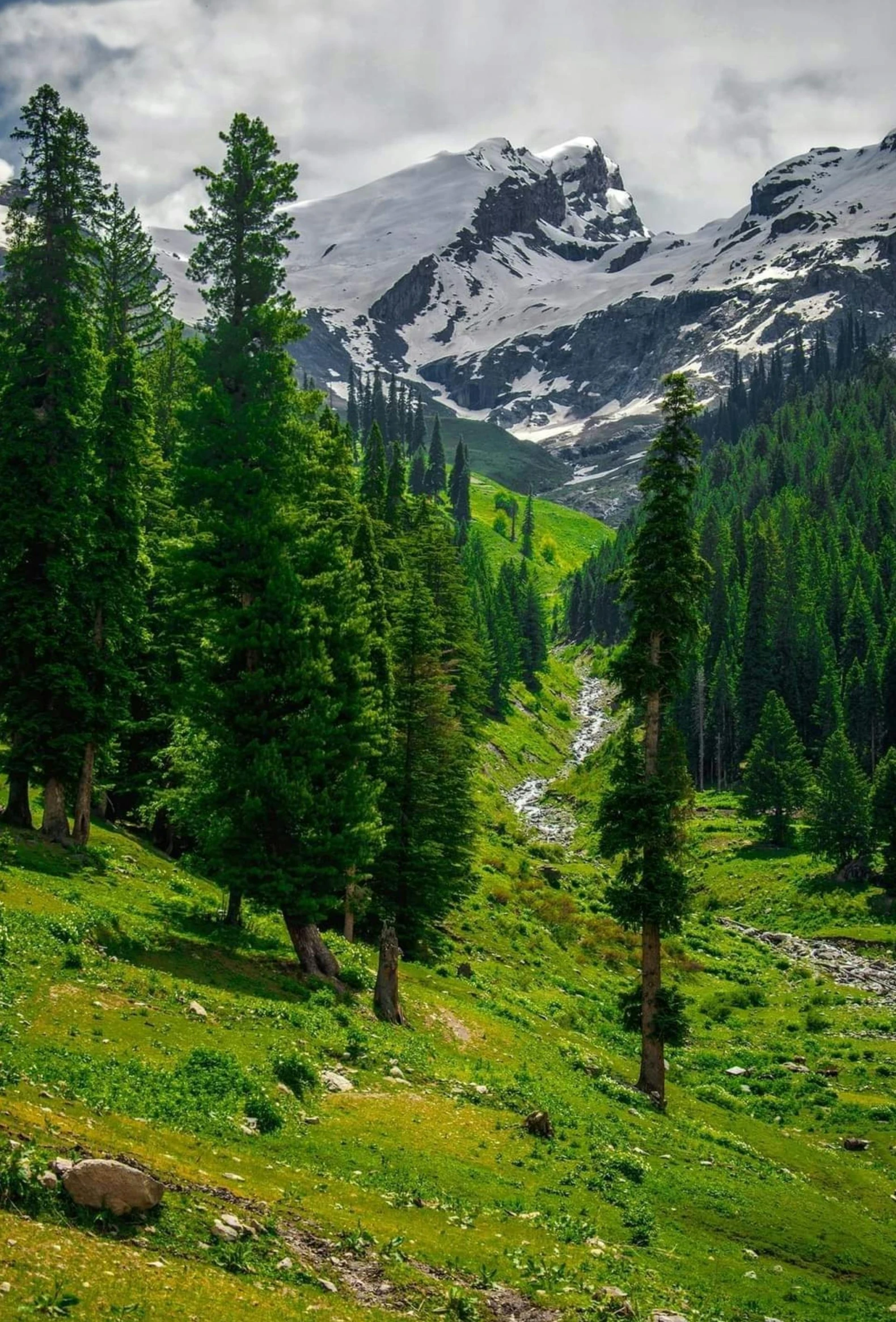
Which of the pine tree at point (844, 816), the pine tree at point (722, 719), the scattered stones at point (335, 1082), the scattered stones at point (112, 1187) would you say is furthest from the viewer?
the pine tree at point (722, 719)

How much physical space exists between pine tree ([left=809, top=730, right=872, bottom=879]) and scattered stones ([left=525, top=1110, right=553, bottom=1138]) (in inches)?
2098

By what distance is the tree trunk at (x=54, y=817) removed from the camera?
102ft

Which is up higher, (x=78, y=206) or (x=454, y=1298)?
(x=78, y=206)

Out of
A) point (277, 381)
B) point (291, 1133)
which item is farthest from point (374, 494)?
point (291, 1133)

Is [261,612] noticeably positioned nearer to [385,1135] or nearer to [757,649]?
[385,1135]

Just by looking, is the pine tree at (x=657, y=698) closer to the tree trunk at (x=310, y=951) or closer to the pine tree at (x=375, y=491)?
the tree trunk at (x=310, y=951)

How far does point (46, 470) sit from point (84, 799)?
425 inches

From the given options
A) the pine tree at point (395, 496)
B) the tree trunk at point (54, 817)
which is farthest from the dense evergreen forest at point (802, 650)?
the tree trunk at point (54, 817)

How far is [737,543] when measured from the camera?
160500 millimetres

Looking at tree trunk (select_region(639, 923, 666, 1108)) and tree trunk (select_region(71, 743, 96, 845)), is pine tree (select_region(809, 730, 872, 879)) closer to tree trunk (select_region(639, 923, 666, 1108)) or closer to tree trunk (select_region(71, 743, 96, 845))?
tree trunk (select_region(639, 923, 666, 1108))

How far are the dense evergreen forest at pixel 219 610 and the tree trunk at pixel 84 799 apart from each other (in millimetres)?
92

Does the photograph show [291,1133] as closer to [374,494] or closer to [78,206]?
[78,206]

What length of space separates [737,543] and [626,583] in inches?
5518

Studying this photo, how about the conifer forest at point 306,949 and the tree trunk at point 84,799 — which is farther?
the tree trunk at point 84,799
